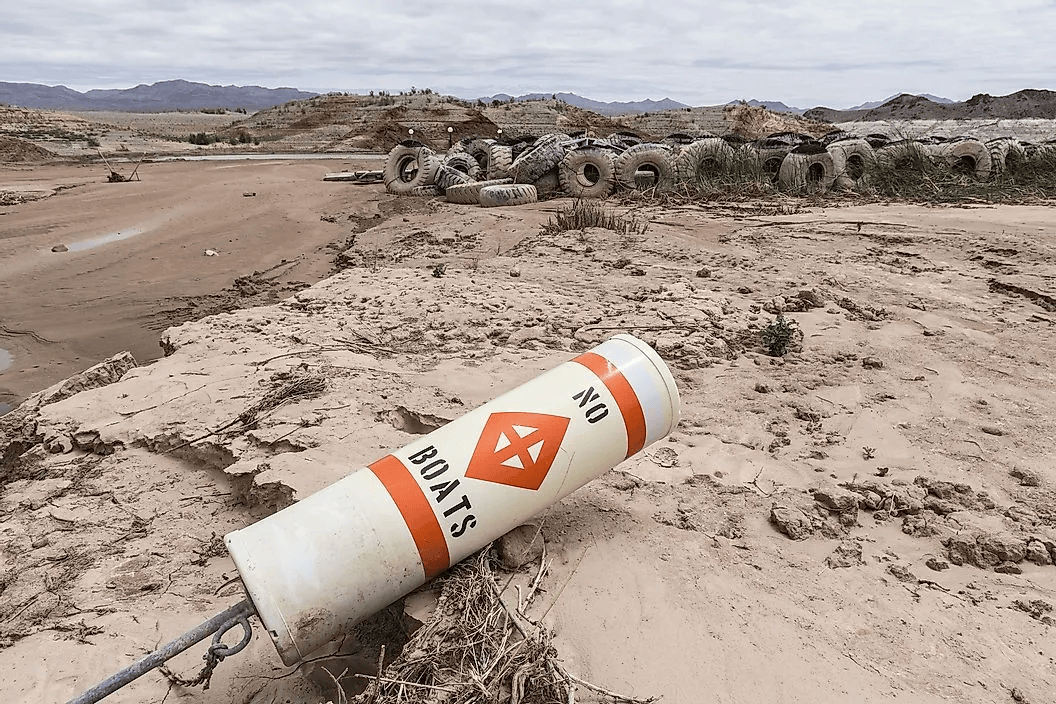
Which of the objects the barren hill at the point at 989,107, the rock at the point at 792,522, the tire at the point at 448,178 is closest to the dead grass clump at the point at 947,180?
the tire at the point at 448,178

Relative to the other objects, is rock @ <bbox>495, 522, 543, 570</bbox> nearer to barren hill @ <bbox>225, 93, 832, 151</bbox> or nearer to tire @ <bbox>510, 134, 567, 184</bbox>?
tire @ <bbox>510, 134, 567, 184</bbox>

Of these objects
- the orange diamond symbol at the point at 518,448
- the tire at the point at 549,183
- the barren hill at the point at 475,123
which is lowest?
the orange diamond symbol at the point at 518,448

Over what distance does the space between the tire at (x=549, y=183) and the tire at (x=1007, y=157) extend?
696cm

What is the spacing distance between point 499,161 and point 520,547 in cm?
1148

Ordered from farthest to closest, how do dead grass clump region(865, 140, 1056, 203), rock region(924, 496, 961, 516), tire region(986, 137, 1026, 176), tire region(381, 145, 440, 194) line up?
tire region(381, 145, 440, 194) → tire region(986, 137, 1026, 176) → dead grass clump region(865, 140, 1056, 203) → rock region(924, 496, 961, 516)

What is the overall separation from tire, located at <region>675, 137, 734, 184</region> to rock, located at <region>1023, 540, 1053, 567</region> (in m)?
9.22

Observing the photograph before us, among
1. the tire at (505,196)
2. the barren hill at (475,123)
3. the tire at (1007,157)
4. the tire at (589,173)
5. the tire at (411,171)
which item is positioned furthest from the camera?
the barren hill at (475,123)

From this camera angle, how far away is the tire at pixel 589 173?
438 inches

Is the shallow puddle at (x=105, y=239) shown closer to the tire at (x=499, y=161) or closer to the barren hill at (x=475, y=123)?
the tire at (x=499, y=161)

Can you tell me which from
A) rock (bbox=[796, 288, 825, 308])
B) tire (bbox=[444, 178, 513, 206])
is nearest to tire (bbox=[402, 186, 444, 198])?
tire (bbox=[444, 178, 513, 206])

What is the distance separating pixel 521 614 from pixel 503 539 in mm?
328

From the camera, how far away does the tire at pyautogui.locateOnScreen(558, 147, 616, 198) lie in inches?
438

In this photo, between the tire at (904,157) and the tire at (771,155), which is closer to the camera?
the tire at (904,157)

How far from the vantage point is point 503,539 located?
2416mm
